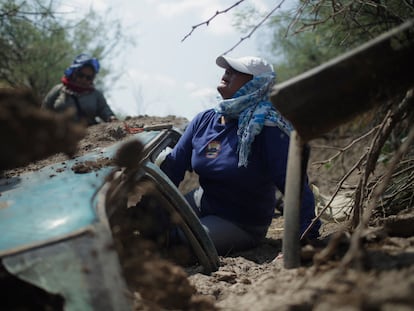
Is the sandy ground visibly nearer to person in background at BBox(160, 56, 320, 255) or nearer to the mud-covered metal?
the mud-covered metal

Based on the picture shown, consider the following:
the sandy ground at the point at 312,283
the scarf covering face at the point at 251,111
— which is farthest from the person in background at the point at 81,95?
the sandy ground at the point at 312,283

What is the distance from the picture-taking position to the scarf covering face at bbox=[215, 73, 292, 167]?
3.79 metres

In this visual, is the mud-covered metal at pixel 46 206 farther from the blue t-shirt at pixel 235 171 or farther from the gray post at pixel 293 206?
the blue t-shirt at pixel 235 171

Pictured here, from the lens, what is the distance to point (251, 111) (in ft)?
13.0

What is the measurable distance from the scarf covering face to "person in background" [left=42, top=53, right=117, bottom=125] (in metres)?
4.20

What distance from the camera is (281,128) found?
3773mm

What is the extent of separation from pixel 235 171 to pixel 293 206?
1370mm

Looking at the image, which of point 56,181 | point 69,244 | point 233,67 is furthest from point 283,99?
point 233,67

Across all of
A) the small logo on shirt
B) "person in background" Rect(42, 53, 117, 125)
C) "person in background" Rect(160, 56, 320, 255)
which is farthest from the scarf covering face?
"person in background" Rect(42, 53, 117, 125)

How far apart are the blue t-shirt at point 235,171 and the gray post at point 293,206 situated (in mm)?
1083

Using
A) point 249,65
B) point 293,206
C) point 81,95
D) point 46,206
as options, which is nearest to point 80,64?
point 81,95

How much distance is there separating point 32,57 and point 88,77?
4788mm

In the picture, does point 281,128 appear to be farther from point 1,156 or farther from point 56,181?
point 1,156

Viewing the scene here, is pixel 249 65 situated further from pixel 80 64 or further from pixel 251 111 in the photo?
pixel 80 64
